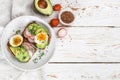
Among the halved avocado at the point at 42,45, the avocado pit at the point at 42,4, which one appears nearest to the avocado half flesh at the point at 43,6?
the avocado pit at the point at 42,4

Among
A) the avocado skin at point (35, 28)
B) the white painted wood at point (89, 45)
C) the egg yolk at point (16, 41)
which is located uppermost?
the avocado skin at point (35, 28)

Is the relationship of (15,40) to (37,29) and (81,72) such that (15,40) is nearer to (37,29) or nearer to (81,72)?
(37,29)

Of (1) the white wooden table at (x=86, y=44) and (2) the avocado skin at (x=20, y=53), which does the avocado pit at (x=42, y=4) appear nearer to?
(1) the white wooden table at (x=86, y=44)

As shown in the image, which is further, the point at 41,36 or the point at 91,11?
the point at 91,11

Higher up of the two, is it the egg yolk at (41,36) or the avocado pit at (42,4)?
the avocado pit at (42,4)

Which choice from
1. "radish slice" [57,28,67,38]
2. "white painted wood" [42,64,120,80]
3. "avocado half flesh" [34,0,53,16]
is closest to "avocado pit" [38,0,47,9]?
"avocado half flesh" [34,0,53,16]

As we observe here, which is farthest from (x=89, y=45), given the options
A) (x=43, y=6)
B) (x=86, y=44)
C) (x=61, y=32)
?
(x=43, y=6)
